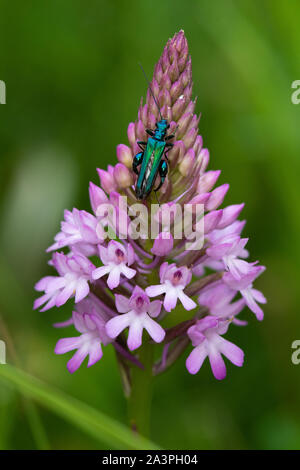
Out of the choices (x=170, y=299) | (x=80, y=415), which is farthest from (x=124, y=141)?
(x=80, y=415)

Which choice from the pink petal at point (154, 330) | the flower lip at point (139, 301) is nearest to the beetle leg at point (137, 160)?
the flower lip at point (139, 301)

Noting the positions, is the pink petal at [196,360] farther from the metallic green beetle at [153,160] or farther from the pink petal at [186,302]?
the metallic green beetle at [153,160]

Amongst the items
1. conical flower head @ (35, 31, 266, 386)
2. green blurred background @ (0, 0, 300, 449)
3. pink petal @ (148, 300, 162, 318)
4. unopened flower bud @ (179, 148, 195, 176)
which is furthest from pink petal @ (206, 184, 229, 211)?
green blurred background @ (0, 0, 300, 449)

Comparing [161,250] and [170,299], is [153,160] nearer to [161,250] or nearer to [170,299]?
[161,250]

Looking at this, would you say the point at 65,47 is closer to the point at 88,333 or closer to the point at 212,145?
the point at 212,145

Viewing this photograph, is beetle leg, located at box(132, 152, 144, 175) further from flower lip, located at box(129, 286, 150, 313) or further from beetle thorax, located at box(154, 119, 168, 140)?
flower lip, located at box(129, 286, 150, 313)
